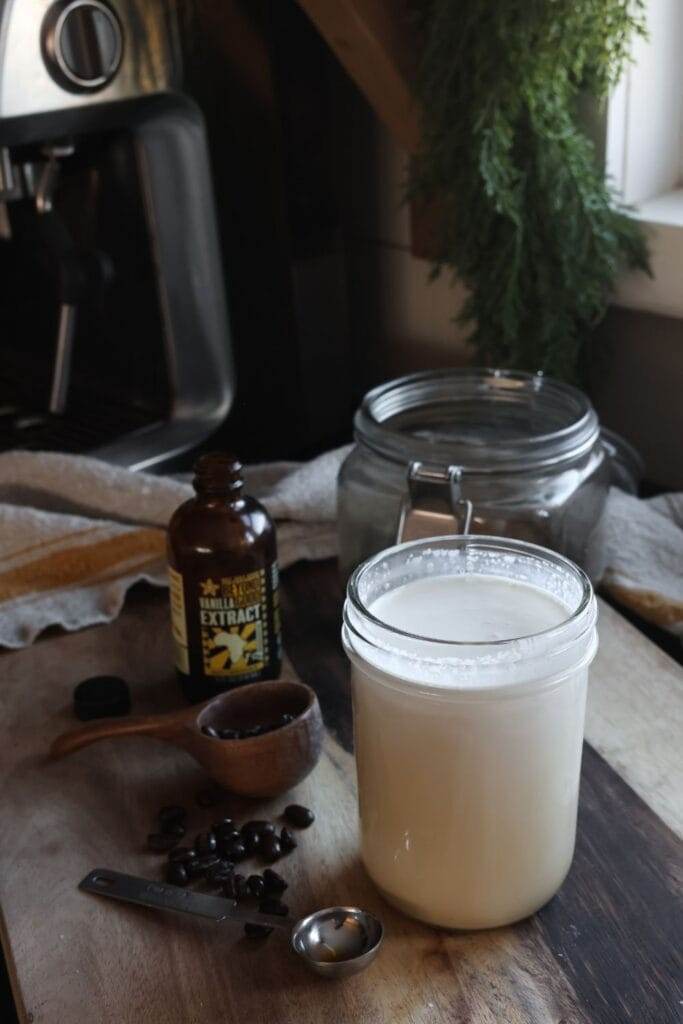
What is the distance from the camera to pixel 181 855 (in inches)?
25.8

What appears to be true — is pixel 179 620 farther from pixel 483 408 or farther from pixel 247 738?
pixel 483 408

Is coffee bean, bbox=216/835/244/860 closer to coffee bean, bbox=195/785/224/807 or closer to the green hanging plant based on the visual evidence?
coffee bean, bbox=195/785/224/807

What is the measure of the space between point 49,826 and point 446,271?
2.54 ft

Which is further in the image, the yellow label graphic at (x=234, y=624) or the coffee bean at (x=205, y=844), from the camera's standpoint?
the yellow label graphic at (x=234, y=624)

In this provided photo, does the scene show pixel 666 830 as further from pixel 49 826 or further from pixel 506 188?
pixel 506 188

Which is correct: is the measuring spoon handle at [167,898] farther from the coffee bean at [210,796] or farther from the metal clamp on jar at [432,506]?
the metal clamp on jar at [432,506]

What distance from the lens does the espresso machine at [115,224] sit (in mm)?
955

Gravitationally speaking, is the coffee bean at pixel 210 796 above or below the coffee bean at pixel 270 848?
below

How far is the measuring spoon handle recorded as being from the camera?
0.60 m

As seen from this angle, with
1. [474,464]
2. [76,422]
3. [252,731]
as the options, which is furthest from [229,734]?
[76,422]

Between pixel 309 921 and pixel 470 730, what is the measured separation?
0.14 meters

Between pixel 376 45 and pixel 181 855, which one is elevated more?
pixel 376 45

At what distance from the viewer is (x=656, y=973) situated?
1.86 feet

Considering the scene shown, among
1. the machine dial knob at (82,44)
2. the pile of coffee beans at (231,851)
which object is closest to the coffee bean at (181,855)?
the pile of coffee beans at (231,851)
